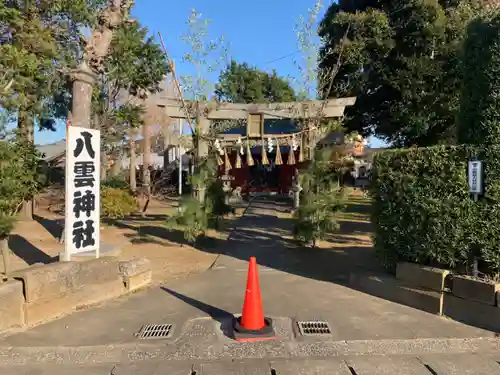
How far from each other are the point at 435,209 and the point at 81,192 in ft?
16.3

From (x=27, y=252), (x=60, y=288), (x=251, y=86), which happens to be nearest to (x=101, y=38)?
(x=27, y=252)

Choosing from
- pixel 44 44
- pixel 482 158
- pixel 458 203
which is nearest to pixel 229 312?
pixel 458 203

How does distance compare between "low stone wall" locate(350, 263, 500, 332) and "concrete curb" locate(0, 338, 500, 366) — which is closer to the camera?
"concrete curb" locate(0, 338, 500, 366)

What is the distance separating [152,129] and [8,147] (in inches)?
779

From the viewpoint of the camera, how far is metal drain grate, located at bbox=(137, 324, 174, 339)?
15.3ft

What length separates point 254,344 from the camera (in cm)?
441

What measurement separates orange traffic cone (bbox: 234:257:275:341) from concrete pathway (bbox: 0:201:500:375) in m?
0.11

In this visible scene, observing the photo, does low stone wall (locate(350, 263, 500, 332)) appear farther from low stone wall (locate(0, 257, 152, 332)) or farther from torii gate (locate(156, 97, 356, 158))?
torii gate (locate(156, 97, 356, 158))

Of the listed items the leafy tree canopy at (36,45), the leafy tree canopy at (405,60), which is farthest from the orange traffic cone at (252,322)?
the leafy tree canopy at (405,60)

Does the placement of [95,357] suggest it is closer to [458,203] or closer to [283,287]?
[283,287]

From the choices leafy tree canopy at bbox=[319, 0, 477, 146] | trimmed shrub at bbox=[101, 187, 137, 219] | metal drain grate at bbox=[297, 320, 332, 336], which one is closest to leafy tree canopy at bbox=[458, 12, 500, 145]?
metal drain grate at bbox=[297, 320, 332, 336]

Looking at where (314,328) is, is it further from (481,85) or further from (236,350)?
(481,85)

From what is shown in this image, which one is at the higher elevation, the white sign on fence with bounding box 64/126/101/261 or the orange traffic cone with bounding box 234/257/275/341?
the white sign on fence with bounding box 64/126/101/261

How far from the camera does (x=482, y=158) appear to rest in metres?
5.00
